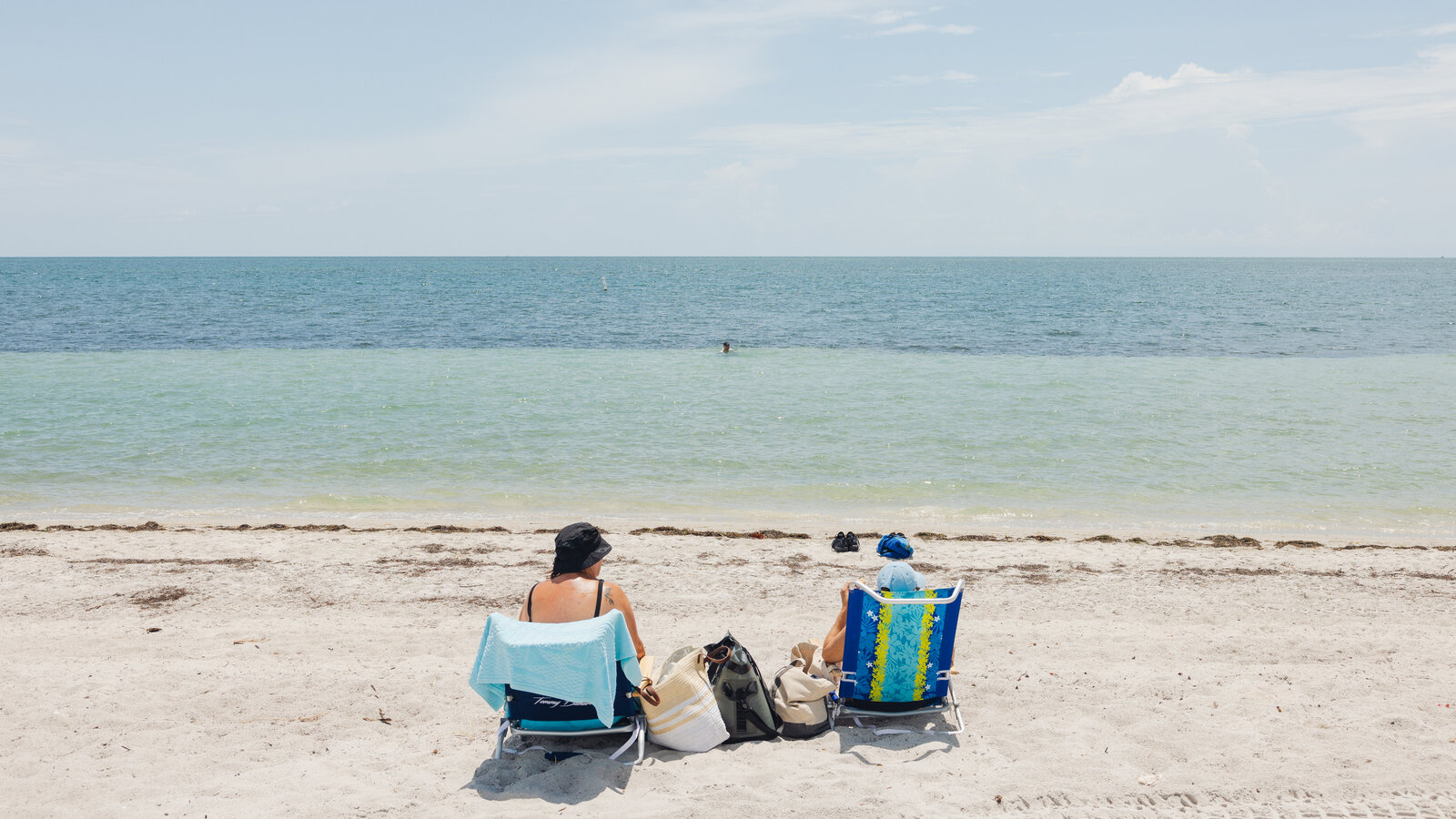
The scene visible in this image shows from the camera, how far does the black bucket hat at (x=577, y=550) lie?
520cm

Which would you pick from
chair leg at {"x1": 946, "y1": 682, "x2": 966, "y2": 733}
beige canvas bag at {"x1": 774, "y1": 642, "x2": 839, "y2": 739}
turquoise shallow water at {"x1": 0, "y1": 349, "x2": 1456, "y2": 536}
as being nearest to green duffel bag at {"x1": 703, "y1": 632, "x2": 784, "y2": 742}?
beige canvas bag at {"x1": 774, "y1": 642, "x2": 839, "y2": 739}

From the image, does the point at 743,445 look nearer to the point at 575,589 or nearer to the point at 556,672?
the point at 575,589

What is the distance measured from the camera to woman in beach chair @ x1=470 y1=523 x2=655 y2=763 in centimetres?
484

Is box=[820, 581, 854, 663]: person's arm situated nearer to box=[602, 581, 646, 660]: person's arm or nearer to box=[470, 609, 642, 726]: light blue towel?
box=[602, 581, 646, 660]: person's arm

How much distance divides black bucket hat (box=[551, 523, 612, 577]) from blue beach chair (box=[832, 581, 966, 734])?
1652mm

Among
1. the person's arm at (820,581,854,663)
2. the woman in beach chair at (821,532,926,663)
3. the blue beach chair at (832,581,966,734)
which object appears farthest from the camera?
the person's arm at (820,581,854,663)

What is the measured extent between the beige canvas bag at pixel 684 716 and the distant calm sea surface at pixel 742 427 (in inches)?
270

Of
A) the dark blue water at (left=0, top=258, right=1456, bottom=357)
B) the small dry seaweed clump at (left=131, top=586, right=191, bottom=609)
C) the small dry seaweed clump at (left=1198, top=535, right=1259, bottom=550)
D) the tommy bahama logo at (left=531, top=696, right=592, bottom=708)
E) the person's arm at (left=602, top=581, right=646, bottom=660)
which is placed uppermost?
the dark blue water at (left=0, top=258, right=1456, bottom=357)

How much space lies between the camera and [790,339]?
38.4 metres

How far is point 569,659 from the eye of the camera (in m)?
4.83

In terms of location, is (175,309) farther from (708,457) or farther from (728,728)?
(728,728)

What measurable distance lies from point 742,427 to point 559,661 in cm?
1351

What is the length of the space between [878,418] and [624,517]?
8.47 metres

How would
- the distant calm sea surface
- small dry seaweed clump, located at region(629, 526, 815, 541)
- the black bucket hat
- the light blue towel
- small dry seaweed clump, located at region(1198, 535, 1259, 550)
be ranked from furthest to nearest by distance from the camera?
1. the distant calm sea surface
2. small dry seaweed clump, located at region(629, 526, 815, 541)
3. small dry seaweed clump, located at region(1198, 535, 1259, 550)
4. the black bucket hat
5. the light blue towel
